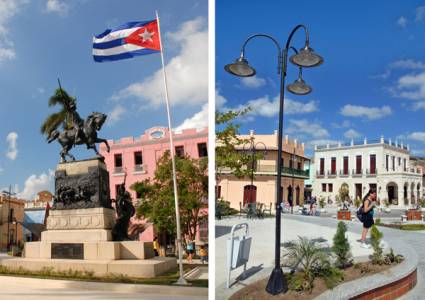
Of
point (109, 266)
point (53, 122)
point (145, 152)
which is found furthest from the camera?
point (145, 152)

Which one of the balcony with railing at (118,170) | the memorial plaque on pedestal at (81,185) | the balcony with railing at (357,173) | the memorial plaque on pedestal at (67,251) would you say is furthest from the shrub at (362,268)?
the balcony with railing at (118,170)

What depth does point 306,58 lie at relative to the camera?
13.2ft

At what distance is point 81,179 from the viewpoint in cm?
1164

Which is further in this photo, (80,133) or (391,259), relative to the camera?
(80,133)

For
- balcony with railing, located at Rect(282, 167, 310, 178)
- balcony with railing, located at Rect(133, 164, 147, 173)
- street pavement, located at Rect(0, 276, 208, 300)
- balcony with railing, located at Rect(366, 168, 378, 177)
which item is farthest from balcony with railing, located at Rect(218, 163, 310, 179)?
balcony with railing, located at Rect(133, 164, 147, 173)

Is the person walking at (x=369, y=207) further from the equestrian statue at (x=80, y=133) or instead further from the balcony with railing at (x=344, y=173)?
the equestrian statue at (x=80, y=133)

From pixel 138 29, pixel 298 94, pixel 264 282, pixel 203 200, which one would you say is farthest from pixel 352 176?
pixel 203 200

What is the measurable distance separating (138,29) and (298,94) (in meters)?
6.89

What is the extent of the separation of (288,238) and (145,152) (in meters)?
18.7

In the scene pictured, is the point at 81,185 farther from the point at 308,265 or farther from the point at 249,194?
the point at 308,265

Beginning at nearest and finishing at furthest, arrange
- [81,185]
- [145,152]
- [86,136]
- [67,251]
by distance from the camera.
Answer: [67,251]
[81,185]
[86,136]
[145,152]

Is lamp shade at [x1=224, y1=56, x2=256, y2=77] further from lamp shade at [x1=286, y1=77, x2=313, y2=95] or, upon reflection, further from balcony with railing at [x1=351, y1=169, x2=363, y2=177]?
balcony with railing at [x1=351, y1=169, x2=363, y2=177]

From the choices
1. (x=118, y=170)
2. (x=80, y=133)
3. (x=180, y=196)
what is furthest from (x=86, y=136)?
(x=118, y=170)

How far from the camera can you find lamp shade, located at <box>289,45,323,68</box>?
13.1 ft
